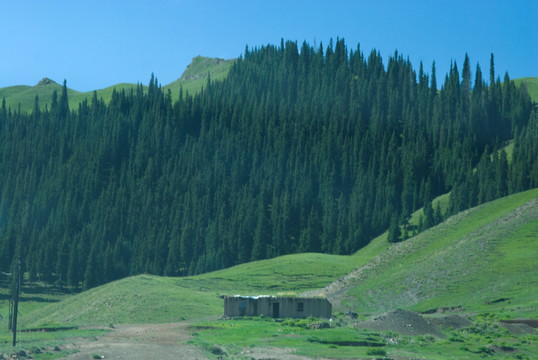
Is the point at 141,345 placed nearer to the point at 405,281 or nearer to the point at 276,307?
the point at 276,307

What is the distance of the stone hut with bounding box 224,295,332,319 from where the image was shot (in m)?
81.9

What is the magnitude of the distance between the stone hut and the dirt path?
27.5 feet

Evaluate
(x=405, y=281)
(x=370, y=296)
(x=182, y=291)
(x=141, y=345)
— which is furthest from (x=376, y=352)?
(x=182, y=291)

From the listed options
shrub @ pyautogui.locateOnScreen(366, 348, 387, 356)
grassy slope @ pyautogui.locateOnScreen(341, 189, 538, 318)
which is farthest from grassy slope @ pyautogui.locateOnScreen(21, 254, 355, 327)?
shrub @ pyautogui.locateOnScreen(366, 348, 387, 356)

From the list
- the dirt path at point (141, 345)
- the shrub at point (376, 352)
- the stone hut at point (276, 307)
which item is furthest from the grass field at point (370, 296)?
the stone hut at point (276, 307)

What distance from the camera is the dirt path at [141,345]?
54909 mm

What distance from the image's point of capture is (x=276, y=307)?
269 ft

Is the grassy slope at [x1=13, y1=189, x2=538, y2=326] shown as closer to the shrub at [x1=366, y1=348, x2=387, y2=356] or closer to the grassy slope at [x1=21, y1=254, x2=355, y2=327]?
the grassy slope at [x1=21, y1=254, x2=355, y2=327]

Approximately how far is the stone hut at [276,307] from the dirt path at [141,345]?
839cm

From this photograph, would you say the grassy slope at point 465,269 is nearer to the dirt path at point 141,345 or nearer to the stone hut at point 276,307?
the stone hut at point 276,307

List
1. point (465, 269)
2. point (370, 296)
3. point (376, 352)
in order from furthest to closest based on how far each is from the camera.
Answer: point (370, 296) → point (465, 269) → point (376, 352)

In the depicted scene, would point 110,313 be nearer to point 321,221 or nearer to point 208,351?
point 208,351

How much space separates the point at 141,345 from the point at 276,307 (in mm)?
23779

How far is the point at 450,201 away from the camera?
162625mm
